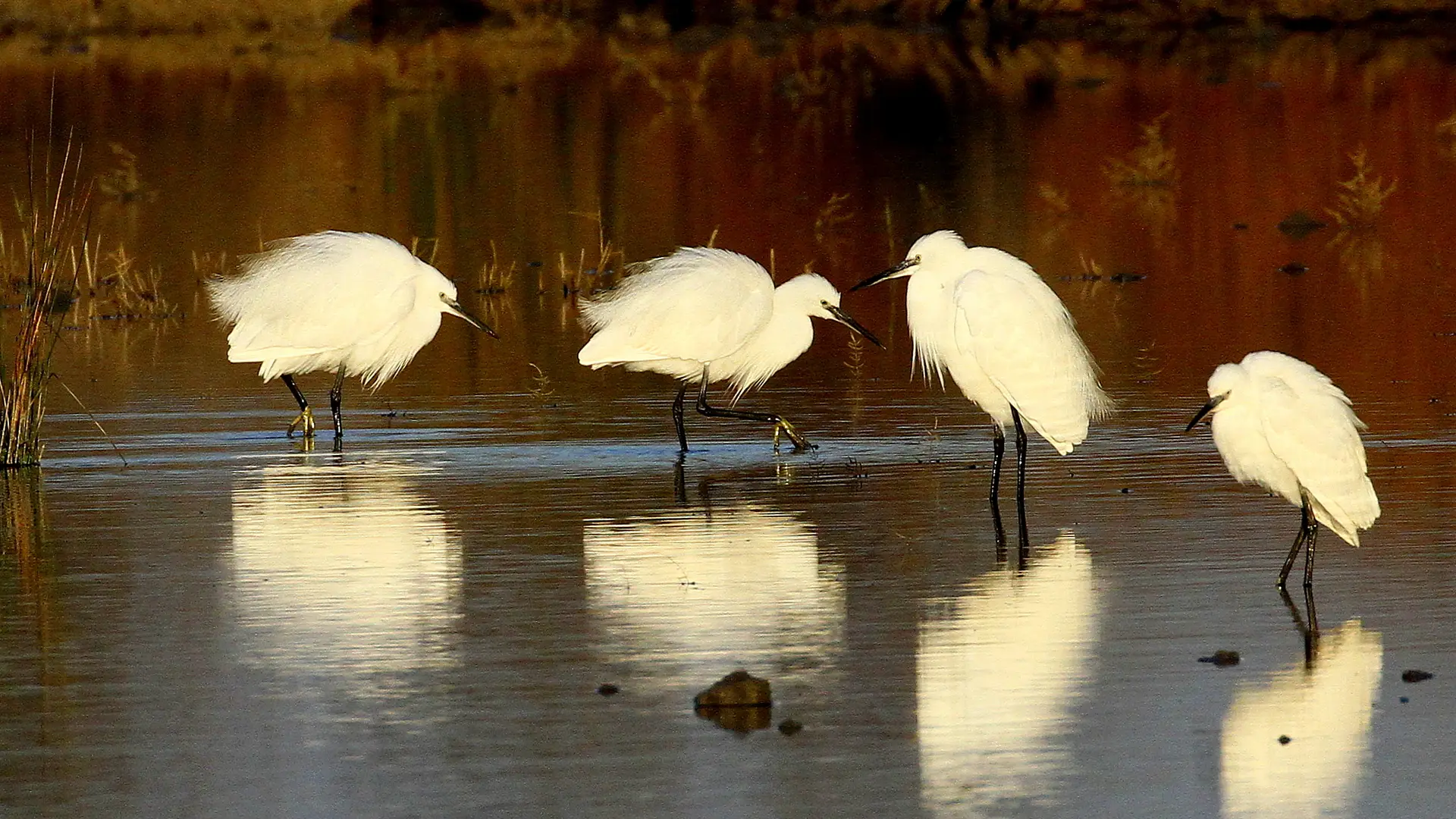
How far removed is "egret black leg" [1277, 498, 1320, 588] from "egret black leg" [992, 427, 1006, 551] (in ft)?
3.63

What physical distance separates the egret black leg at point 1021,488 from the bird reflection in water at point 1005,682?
419 mm

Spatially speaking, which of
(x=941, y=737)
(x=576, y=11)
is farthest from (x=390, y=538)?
(x=576, y=11)

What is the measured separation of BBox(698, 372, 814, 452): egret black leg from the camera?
11.7 meters

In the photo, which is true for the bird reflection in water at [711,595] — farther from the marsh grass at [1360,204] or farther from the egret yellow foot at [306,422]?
the marsh grass at [1360,204]

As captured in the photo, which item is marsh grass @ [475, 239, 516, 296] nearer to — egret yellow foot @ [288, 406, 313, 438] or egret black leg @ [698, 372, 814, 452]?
egret black leg @ [698, 372, 814, 452]

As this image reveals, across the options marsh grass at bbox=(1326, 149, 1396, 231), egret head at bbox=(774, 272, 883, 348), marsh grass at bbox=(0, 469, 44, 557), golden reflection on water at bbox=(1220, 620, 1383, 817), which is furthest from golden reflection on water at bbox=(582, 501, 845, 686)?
marsh grass at bbox=(1326, 149, 1396, 231)

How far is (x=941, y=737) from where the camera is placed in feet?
20.1

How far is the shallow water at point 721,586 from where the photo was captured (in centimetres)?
589

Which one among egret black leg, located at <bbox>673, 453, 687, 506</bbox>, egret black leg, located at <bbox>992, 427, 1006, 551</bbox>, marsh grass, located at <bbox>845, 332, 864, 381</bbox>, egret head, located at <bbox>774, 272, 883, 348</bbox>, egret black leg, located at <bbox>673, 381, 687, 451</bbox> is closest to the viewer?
egret black leg, located at <bbox>992, 427, 1006, 551</bbox>

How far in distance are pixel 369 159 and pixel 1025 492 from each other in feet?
69.2

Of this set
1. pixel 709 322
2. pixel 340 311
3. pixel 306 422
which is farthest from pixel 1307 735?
pixel 340 311

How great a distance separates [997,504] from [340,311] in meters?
4.51

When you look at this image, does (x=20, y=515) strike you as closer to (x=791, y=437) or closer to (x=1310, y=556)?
(x=791, y=437)

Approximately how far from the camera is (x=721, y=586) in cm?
816
